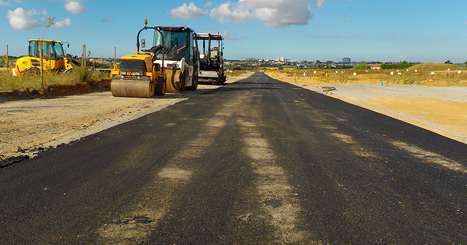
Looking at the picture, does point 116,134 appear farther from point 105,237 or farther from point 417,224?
point 417,224

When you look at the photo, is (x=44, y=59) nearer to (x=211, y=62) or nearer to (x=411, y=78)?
(x=211, y=62)

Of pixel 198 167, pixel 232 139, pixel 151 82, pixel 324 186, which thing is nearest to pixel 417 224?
pixel 324 186

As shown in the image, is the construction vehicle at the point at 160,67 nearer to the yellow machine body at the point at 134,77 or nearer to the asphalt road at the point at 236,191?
the yellow machine body at the point at 134,77

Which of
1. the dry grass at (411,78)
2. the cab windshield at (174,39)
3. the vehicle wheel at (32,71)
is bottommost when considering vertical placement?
the vehicle wheel at (32,71)

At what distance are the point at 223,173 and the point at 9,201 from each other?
8.13ft

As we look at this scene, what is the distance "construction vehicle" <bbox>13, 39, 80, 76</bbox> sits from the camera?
17875 mm

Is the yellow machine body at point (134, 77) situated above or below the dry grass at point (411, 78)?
below

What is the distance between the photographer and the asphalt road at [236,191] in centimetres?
→ 289

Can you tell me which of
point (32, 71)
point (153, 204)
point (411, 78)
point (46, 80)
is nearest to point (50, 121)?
point (153, 204)

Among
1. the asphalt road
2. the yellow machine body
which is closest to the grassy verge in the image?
the yellow machine body

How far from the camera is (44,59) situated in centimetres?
1822

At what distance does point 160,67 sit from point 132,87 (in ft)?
7.25

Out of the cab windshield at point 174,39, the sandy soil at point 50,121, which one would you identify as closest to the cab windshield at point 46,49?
the cab windshield at point 174,39

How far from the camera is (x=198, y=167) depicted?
4703 millimetres
